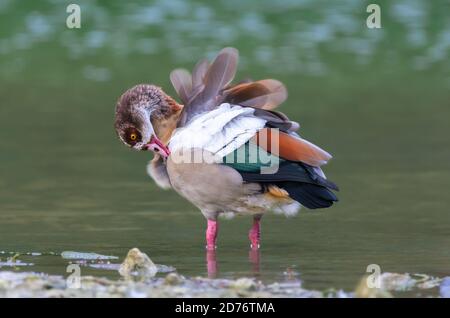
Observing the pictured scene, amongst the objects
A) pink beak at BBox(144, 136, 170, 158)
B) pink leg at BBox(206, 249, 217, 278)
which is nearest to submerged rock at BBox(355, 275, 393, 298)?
pink leg at BBox(206, 249, 217, 278)

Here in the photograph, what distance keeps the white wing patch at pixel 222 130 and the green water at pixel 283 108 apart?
885mm

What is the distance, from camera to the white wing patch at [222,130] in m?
9.58

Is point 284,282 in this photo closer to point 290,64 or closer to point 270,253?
point 270,253

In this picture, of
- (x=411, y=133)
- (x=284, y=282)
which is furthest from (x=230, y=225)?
(x=411, y=133)

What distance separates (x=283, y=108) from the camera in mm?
17750

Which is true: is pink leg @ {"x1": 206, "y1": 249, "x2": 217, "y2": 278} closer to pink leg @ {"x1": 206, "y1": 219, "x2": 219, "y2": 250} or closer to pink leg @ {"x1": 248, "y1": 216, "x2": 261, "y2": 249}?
pink leg @ {"x1": 206, "y1": 219, "x2": 219, "y2": 250}

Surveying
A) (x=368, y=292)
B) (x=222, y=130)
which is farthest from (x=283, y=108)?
(x=368, y=292)

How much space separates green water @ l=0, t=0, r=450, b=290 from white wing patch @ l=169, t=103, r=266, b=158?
89cm

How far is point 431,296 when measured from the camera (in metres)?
8.04

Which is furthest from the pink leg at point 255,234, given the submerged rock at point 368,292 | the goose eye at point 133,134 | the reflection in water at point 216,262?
the submerged rock at point 368,292

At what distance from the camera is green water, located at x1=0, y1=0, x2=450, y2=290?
10.2m

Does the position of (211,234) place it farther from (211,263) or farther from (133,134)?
(133,134)

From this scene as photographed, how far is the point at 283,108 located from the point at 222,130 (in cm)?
820

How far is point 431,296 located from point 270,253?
2122 mm
